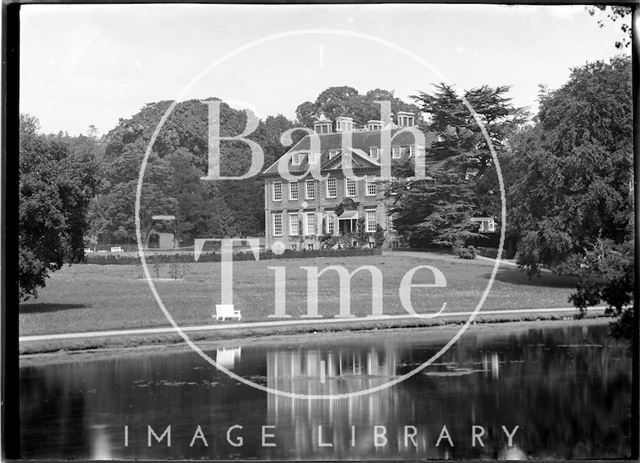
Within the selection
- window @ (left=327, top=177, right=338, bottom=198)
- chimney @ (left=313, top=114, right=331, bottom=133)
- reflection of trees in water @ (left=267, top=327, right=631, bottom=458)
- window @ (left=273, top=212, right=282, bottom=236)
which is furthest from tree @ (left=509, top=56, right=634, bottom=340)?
window @ (left=273, top=212, right=282, bottom=236)

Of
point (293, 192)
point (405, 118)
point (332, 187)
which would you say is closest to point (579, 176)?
point (405, 118)

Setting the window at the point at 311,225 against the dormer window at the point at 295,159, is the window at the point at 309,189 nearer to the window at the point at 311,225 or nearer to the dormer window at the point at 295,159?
the dormer window at the point at 295,159

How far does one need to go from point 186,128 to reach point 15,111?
433 centimetres

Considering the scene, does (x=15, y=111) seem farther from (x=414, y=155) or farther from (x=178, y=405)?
(x=414, y=155)

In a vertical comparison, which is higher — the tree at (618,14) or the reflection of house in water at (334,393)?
the tree at (618,14)

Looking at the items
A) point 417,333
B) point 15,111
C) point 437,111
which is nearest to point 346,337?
point 417,333

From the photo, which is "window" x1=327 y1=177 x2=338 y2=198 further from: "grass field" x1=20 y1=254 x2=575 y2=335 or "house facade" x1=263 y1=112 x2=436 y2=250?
"grass field" x1=20 y1=254 x2=575 y2=335

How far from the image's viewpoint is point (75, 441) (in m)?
11.3

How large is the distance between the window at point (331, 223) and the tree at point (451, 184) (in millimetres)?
1129

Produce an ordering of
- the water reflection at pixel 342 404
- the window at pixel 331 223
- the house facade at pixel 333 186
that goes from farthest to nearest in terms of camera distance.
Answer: the window at pixel 331 223
the house facade at pixel 333 186
the water reflection at pixel 342 404

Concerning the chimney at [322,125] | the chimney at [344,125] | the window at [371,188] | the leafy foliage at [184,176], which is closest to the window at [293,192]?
the leafy foliage at [184,176]

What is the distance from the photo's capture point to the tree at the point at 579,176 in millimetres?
16938

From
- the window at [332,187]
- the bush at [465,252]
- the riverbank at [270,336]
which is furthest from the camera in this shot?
the bush at [465,252]

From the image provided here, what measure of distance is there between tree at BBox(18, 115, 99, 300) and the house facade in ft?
12.0
